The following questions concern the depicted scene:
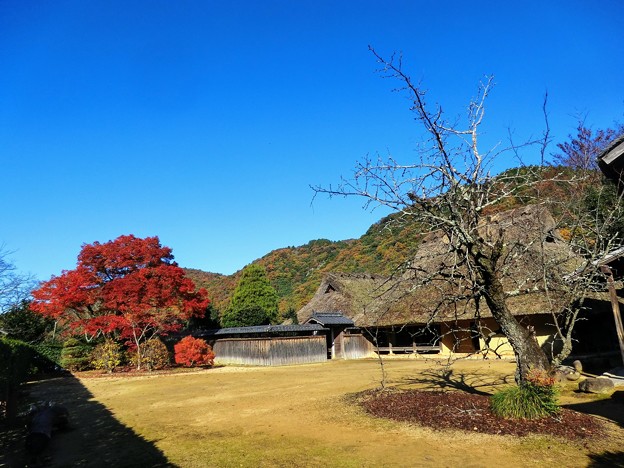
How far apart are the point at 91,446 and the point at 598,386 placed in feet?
37.5

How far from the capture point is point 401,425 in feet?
24.9

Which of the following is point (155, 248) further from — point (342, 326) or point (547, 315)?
point (547, 315)

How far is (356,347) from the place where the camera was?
91.4 feet

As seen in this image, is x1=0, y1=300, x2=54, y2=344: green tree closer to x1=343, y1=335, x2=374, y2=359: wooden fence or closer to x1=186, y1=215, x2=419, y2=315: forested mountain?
x1=343, y1=335, x2=374, y2=359: wooden fence

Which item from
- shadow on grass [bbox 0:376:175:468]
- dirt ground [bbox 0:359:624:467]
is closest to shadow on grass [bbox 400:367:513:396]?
dirt ground [bbox 0:359:624:467]

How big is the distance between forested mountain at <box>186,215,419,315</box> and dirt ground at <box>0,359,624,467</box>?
33084 mm

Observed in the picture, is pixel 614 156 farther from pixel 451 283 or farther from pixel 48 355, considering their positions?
pixel 48 355

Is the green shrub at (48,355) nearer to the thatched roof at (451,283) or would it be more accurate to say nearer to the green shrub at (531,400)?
the thatched roof at (451,283)

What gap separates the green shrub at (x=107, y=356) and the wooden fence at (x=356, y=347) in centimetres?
1436

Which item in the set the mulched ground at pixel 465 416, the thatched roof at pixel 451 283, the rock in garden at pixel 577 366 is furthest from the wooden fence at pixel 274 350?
the rock in garden at pixel 577 366

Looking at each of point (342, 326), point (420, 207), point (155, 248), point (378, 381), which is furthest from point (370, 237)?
point (420, 207)

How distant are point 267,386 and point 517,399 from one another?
9318mm

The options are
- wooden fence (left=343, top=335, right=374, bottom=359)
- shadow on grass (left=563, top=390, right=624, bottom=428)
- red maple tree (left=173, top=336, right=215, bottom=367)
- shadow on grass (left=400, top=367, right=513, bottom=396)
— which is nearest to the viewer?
shadow on grass (left=563, top=390, right=624, bottom=428)

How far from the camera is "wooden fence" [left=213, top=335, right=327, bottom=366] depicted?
2355 cm
